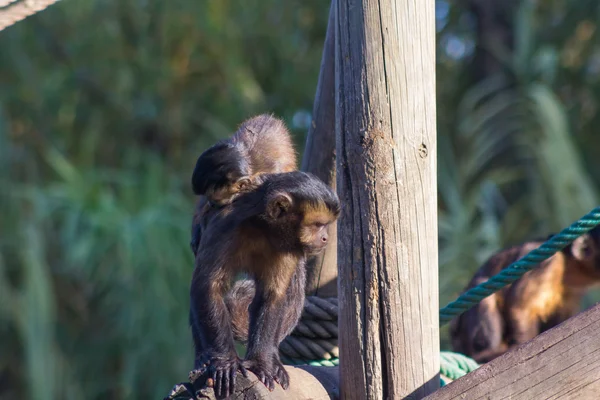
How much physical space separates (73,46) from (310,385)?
7.92 meters

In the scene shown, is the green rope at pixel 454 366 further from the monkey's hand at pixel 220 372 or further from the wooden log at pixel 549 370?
the wooden log at pixel 549 370

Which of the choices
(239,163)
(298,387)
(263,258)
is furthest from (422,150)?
(239,163)

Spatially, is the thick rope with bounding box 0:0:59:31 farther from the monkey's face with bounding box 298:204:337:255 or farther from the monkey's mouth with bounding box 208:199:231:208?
the monkey's face with bounding box 298:204:337:255

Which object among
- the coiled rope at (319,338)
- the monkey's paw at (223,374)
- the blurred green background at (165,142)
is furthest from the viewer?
the blurred green background at (165,142)

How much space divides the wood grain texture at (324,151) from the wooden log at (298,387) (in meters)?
0.94

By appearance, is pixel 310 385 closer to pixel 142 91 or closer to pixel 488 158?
pixel 488 158

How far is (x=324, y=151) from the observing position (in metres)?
3.76

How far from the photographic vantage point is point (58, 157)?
924 cm

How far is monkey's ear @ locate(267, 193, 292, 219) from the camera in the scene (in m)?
3.42

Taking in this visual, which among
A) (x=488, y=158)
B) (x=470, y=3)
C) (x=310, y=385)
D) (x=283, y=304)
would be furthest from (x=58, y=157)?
(x=310, y=385)

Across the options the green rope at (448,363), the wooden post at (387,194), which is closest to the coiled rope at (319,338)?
the green rope at (448,363)

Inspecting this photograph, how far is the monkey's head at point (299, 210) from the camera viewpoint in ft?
11.1

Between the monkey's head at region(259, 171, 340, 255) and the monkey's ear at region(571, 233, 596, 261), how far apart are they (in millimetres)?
3895

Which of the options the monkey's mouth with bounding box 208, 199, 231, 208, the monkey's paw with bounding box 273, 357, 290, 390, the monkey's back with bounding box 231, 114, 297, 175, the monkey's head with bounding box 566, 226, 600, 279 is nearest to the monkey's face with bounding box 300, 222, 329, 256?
the monkey's mouth with bounding box 208, 199, 231, 208
